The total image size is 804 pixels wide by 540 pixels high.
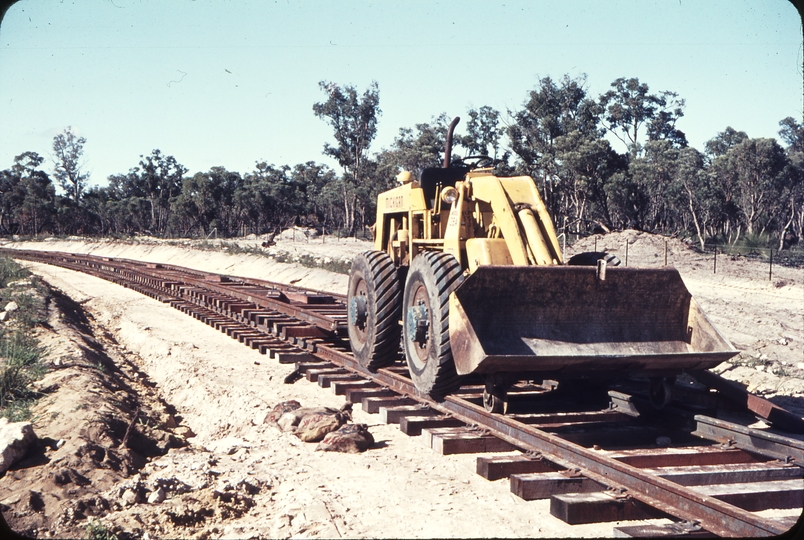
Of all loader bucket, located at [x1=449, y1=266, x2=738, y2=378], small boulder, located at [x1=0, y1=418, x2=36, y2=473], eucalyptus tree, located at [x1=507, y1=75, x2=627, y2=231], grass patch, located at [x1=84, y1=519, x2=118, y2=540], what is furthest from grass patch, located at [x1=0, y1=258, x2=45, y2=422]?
eucalyptus tree, located at [x1=507, y1=75, x2=627, y2=231]

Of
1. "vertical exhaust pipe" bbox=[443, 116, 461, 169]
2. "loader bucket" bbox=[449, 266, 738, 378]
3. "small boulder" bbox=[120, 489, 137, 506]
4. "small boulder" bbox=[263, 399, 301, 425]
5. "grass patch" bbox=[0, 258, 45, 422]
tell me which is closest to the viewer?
"small boulder" bbox=[120, 489, 137, 506]

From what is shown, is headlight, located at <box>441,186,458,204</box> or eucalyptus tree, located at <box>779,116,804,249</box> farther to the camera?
eucalyptus tree, located at <box>779,116,804,249</box>

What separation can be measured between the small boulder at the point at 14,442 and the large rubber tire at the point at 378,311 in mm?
3830

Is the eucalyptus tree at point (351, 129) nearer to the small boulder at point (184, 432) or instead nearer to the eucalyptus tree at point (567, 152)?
the eucalyptus tree at point (567, 152)

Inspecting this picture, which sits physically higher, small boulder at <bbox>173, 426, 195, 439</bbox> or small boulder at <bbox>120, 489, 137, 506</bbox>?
small boulder at <bbox>120, 489, 137, 506</bbox>

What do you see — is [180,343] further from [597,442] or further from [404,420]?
[597,442]

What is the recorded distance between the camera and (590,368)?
6.00 m

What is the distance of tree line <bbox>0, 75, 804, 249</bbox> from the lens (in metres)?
41.4

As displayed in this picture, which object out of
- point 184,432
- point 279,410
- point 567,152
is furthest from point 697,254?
point 184,432

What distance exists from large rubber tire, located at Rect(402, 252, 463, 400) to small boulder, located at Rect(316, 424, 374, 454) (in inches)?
34.4

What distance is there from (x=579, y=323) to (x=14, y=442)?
4.59 meters

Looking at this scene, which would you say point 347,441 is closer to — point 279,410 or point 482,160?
point 279,410

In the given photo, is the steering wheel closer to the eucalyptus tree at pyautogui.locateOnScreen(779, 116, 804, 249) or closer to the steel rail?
the steel rail

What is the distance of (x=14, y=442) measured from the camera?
5.30 m
